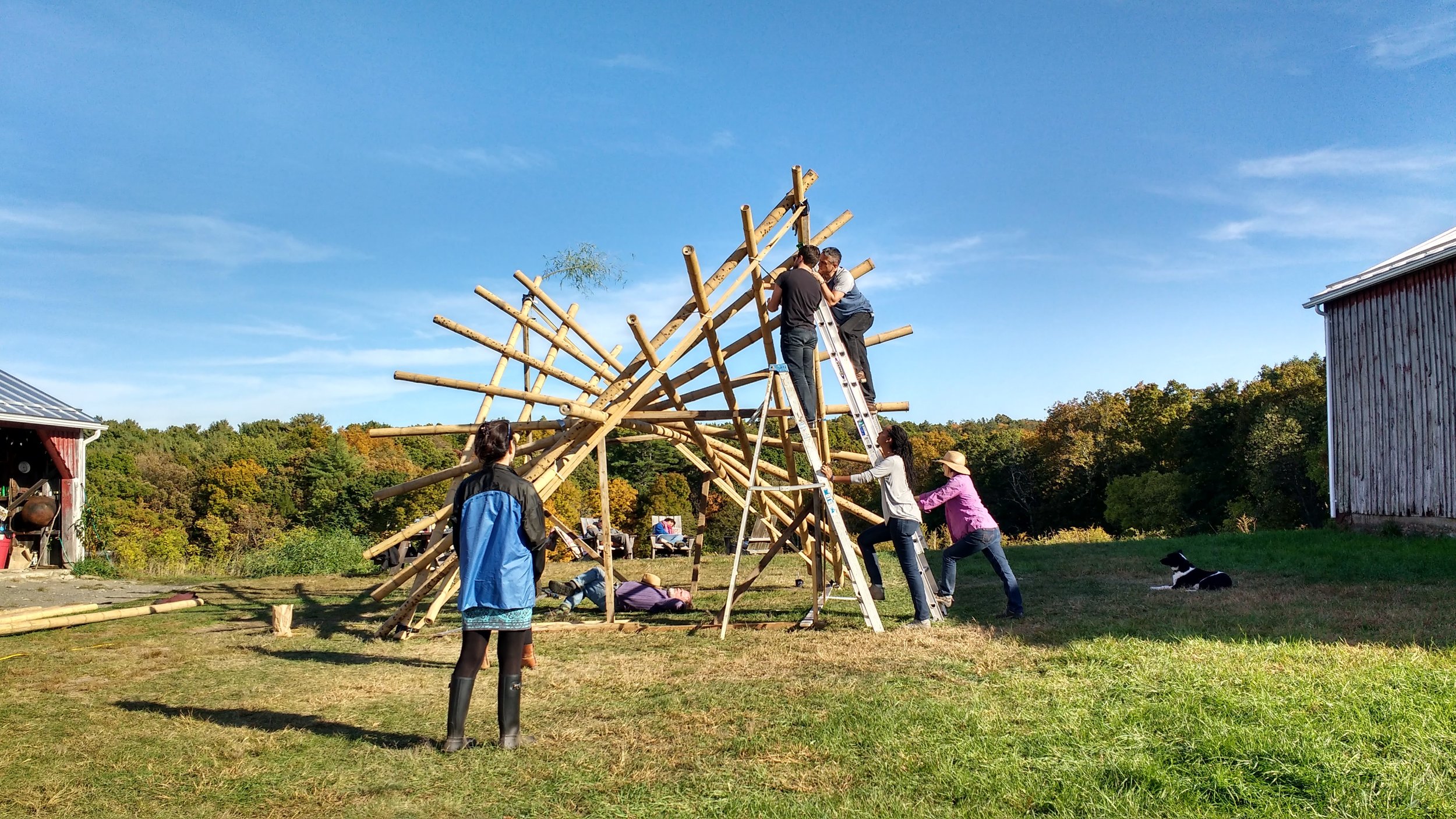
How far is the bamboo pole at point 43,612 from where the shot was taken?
9.27 m

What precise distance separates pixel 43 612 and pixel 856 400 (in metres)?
9.02

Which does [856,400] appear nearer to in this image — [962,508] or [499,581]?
[962,508]

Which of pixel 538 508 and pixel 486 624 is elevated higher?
pixel 538 508

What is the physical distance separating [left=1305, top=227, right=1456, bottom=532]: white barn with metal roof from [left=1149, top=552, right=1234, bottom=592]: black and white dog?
627cm

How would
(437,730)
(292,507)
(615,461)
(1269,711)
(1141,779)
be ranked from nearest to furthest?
(1141,779) < (1269,711) < (437,730) < (292,507) < (615,461)

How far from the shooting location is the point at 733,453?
1028cm

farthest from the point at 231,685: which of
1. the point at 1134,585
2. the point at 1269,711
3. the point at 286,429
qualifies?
the point at 286,429

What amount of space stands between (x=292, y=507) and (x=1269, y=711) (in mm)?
46610

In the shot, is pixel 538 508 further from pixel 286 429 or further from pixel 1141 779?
pixel 286 429

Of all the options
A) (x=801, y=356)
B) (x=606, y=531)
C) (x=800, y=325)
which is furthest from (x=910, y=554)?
(x=606, y=531)

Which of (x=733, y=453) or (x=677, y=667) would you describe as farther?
(x=733, y=453)

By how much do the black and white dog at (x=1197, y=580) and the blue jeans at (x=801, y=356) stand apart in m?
4.29

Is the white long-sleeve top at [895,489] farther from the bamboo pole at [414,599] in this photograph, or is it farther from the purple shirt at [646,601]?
the bamboo pole at [414,599]

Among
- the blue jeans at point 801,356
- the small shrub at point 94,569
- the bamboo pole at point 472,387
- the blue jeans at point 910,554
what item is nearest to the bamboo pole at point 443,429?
the bamboo pole at point 472,387
